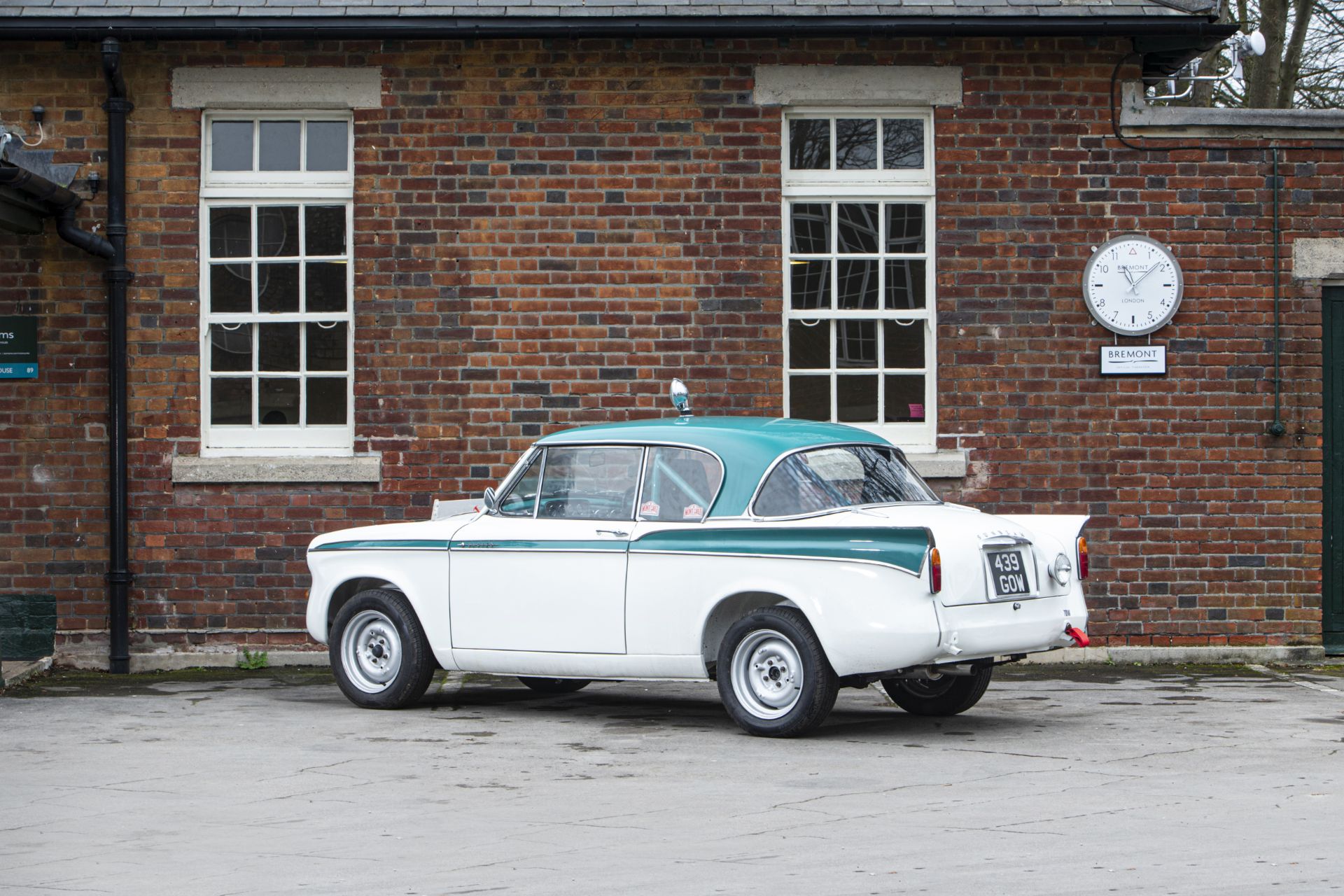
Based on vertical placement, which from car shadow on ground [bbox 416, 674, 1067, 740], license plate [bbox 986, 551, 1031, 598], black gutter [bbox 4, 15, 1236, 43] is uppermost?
black gutter [bbox 4, 15, 1236, 43]

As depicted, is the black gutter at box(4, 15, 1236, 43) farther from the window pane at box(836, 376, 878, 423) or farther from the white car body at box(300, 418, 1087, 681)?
the white car body at box(300, 418, 1087, 681)

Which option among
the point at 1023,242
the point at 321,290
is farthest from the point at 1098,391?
the point at 321,290

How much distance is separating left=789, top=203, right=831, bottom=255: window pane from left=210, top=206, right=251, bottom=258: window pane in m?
3.86

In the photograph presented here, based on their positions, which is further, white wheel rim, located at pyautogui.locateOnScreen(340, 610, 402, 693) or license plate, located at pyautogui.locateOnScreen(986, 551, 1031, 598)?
white wheel rim, located at pyautogui.locateOnScreen(340, 610, 402, 693)

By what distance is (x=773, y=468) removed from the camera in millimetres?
8609

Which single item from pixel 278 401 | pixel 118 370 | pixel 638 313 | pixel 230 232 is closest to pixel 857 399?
pixel 638 313

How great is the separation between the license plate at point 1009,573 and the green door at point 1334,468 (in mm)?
4529

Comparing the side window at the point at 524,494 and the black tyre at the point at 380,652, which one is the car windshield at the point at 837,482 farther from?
the black tyre at the point at 380,652

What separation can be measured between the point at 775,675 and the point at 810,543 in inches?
27.6

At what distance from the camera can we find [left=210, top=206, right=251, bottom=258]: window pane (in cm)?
1225

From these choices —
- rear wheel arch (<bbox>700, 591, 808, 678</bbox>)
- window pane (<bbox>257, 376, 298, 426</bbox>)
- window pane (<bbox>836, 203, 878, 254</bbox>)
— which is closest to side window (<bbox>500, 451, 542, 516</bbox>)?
rear wheel arch (<bbox>700, 591, 808, 678</bbox>)

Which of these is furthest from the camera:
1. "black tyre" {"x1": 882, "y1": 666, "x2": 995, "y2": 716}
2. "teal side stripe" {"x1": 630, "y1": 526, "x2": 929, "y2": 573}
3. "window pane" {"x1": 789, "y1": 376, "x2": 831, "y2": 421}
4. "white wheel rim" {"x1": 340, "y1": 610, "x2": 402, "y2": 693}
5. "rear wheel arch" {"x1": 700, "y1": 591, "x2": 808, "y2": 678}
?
"window pane" {"x1": 789, "y1": 376, "x2": 831, "y2": 421}

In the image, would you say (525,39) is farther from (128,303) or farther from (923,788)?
(923,788)

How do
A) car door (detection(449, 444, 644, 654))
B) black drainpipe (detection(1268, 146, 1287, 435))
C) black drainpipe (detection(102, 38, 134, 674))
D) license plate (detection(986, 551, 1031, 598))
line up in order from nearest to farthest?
license plate (detection(986, 551, 1031, 598)), car door (detection(449, 444, 644, 654)), black drainpipe (detection(102, 38, 134, 674)), black drainpipe (detection(1268, 146, 1287, 435))
